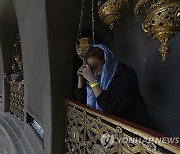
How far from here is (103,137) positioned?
142cm

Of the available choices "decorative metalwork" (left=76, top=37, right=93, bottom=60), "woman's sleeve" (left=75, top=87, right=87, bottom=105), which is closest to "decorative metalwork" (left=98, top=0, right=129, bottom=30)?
"decorative metalwork" (left=76, top=37, right=93, bottom=60)

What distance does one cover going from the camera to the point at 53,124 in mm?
2348

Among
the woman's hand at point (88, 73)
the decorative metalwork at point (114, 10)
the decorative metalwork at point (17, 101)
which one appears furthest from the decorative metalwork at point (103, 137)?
the decorative metalwork at point (17, 101)

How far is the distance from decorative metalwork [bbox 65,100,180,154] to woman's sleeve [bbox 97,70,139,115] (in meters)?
0.08

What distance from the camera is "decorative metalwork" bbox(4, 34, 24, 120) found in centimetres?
473

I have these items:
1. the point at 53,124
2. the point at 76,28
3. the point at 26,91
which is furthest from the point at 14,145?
the point at 76,28

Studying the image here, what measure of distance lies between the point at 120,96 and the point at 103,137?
1.02 feet

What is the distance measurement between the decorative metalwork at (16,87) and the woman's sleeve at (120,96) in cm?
365

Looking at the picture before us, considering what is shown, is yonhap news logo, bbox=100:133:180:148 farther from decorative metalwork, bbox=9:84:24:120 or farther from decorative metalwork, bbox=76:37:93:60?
decorative metalwork, bbox=9:84:24:120

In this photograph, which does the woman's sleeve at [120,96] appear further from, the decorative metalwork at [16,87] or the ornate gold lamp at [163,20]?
the decorative metalwork at [16,87]

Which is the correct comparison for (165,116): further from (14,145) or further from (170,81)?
(14,145)

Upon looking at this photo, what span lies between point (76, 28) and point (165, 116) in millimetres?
1383

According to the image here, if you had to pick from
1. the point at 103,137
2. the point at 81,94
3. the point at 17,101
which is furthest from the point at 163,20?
the point at 17,101

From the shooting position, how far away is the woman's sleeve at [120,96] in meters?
1.36
